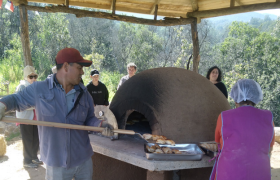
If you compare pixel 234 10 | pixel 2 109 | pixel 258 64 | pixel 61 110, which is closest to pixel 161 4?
pixel 234 10

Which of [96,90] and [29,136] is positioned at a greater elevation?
[96,90]

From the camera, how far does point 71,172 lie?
77.5 inches

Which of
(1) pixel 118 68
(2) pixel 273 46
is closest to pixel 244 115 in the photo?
(2) pixel 273 46

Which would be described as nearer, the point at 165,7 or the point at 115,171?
the point at 115,171

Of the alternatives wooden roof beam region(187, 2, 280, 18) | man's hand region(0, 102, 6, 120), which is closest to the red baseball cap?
man's hand region(0, 102, 6, 120)

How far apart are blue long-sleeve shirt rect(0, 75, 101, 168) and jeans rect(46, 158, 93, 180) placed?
0.05 m

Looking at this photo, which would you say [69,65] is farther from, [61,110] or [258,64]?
[258,64]

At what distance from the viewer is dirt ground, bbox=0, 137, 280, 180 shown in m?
3.81

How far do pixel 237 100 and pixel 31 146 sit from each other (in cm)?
355

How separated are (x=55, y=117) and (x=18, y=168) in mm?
2851

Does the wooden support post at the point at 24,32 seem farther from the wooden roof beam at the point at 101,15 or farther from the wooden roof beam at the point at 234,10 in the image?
the wooden roof beam at the point at 234,10

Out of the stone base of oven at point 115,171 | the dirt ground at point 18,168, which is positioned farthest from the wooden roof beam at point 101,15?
the stone base of oven at point 115,171

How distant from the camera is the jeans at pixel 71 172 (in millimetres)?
1919

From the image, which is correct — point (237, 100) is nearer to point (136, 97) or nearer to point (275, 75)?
point (136, 97)
